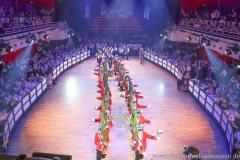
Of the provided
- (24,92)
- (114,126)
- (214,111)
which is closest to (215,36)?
(214,111)

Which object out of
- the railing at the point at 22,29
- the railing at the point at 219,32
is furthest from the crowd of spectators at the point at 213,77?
the railing at the point at 22,29

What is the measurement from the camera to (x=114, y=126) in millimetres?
9227

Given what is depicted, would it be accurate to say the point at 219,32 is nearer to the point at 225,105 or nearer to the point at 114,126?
the point at 225,105

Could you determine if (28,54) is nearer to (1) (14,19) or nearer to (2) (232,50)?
(1) (14,19)

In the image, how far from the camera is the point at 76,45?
23.8 m

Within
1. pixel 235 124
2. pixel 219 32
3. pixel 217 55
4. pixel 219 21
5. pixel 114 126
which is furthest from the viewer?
pixel 217 55

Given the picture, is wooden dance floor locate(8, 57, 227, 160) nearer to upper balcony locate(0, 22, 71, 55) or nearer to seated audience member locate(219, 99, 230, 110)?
seated audience member locate(219, 99, 230, 110)

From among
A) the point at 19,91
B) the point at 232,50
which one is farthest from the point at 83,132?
the point at 232,50

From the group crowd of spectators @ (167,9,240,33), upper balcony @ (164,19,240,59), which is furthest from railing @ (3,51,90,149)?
→ crowd of spectators @ (167,9,240,33)

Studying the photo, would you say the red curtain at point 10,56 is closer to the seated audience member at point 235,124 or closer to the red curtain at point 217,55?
the seated audience member at point 235,124

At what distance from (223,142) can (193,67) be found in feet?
22.8

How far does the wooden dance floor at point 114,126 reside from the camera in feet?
25.3

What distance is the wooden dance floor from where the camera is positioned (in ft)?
25.3

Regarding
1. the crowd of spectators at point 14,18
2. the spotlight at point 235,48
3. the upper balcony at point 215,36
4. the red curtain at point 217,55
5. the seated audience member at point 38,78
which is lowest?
the seated audience member at point 38,78
